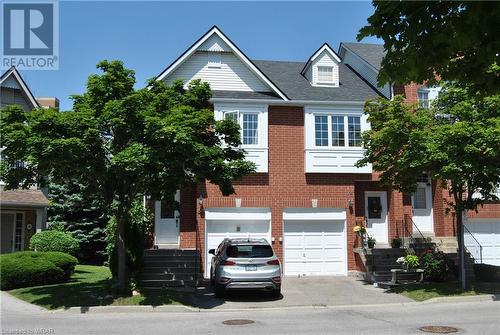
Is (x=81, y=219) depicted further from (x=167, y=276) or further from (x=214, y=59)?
(x=214, y=59)

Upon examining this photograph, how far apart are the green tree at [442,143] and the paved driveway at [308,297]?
3.09m

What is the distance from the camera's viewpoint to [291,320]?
39.5 feet

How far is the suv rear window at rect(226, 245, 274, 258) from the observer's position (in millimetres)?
15102

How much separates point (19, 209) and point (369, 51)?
2000cm

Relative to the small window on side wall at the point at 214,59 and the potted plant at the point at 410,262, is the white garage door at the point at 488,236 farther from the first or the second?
the small window on side wall at the point at 214,59

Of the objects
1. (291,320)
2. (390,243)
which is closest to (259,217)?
(390,243)

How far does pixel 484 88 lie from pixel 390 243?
18106 millimetres

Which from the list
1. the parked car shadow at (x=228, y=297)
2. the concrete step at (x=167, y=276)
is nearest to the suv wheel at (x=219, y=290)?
the parked car shadow at (x=228, y=297)

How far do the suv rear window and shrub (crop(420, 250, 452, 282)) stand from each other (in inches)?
257

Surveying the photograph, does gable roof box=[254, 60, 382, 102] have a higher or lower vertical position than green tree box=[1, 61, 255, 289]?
higher

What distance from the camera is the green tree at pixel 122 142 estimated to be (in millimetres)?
12695

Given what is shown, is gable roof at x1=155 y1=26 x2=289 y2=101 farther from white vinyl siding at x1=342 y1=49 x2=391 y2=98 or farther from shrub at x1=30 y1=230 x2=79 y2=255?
shrub at x1=30 y1=230 x2=79 y2=255

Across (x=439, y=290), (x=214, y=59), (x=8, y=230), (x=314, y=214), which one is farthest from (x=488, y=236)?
(x=8, y=230)

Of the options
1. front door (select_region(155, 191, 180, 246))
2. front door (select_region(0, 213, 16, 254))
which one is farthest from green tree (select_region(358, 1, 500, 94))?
front door (select_region(0, 213, 16, 254))
